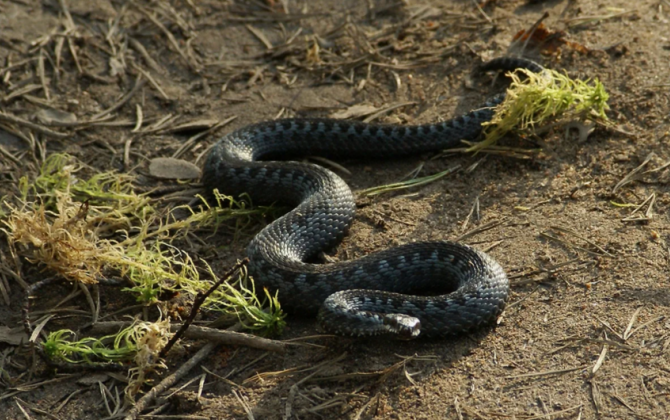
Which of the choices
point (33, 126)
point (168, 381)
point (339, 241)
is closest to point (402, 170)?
point (339, 241)

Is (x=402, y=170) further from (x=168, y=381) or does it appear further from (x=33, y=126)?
(x=33, y=126)

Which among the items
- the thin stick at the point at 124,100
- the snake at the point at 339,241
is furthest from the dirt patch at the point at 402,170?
the snake at the point at 339,241

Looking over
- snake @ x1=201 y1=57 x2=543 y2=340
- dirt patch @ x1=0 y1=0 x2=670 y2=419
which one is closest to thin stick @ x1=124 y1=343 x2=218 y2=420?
dirt patch @ x1=0 y1=0 x2=670 y2=419

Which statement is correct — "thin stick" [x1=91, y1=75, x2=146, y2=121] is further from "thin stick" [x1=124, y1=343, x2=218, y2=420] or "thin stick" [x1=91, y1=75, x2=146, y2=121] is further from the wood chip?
"thin stick" [x1=124, y1=343, x2=218, y2=420]

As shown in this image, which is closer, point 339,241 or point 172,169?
point 339,241

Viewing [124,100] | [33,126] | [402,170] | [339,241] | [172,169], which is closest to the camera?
[339,241]

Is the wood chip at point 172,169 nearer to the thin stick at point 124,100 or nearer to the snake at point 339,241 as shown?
the snake at point 339,241
